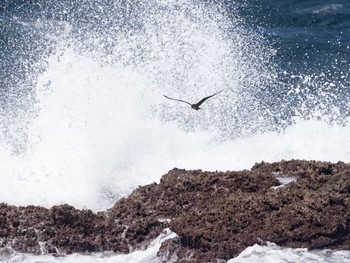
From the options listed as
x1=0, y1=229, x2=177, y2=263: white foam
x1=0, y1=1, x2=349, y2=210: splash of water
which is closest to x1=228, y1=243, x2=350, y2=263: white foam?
x1=0, y1=229, x2=177, y2=263: white foam

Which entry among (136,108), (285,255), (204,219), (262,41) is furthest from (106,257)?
(262,41)

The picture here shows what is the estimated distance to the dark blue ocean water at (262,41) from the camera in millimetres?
34419

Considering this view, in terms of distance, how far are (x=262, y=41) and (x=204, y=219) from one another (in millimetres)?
23157

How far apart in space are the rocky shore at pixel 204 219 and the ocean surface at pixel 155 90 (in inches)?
26.1

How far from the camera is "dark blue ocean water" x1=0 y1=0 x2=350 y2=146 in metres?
34.4

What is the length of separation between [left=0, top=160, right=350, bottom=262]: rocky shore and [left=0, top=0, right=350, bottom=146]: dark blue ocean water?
12.0 meters

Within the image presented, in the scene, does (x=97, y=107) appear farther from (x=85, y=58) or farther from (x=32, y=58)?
(x=32, y=58)

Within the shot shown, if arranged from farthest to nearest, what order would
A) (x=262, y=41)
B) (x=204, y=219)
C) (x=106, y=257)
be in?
(x=262, y=41) < (x=204, y=219) < (x=106, y=257)

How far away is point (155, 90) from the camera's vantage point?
33156 millimetres

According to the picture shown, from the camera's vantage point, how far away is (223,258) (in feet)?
55.4

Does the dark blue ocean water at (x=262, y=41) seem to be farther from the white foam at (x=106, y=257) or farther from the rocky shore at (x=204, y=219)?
the white foam at (x=106, y=257)

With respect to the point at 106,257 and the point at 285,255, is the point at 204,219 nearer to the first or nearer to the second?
the point at 285,255

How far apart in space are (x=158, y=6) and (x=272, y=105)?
9349 millimetres

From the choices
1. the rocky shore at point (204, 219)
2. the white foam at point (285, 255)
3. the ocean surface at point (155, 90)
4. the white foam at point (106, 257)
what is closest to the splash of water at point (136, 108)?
the ocean surface at point (155, 90)
